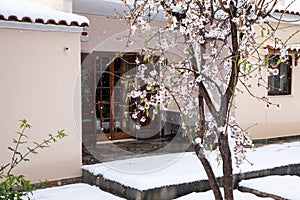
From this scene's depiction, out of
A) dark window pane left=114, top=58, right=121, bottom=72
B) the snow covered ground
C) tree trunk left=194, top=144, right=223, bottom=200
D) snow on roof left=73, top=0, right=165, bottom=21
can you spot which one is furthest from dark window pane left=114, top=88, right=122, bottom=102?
tree trunk left=194, top=144, right=223, bottom=200

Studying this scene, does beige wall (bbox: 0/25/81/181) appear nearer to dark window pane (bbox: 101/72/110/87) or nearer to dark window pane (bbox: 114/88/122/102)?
dark window pane (bbox: 101/72/110/87)

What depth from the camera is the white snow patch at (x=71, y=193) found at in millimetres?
5574

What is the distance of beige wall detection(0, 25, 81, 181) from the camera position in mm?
5883

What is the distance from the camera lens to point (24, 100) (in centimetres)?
603

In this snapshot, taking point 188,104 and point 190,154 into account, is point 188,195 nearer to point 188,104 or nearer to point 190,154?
point 188,104

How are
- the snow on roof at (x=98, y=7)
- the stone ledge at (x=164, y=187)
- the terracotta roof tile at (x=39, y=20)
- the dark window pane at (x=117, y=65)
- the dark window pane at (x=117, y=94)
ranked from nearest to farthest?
1. the stone ledge at (x=164, y=187)
2. the terracotta roof tile at (x=39, y=20)
3. the snow on roof at (x=98, y=7)
4. the dark window pane at (x=117, y=65)
5. the dark window pane at (x=117, y=94)

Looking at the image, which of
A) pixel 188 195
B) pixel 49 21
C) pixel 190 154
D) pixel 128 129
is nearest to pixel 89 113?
pixel 128 129

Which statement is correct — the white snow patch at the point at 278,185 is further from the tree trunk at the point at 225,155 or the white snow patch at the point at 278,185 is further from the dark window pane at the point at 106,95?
the dark window pane at the point at 106,95

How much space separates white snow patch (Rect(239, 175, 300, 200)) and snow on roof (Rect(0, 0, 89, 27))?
358cm

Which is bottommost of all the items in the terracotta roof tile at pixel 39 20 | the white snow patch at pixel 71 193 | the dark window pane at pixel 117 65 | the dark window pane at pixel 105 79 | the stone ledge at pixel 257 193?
the white snow patch at pixel 71 193

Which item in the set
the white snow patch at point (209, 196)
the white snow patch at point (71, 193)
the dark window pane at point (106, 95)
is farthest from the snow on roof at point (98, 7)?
the white snow patch at point (209, 196)

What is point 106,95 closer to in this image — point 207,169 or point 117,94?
→ point 117,94

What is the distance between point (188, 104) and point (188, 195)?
138 cm

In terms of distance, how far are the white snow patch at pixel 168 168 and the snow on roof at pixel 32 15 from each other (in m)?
2.39
